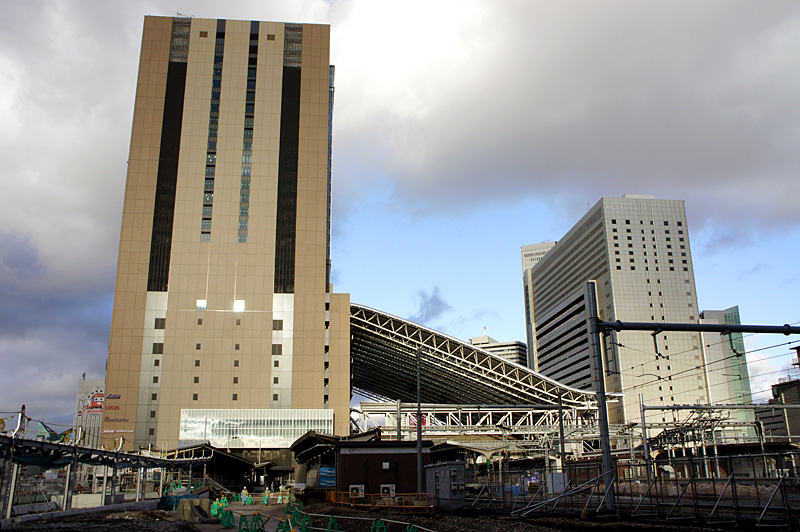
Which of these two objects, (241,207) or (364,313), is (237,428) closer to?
(364,313)

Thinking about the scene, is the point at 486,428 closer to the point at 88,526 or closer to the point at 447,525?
the point at 447,525

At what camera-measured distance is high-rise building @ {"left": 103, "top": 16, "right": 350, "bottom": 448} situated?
273 feet

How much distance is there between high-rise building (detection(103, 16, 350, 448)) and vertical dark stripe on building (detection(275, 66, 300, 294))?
18cm

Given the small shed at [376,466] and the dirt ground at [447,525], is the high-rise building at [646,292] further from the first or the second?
the dirt ground at [447,525]

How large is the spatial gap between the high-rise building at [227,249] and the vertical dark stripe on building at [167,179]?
0.18m

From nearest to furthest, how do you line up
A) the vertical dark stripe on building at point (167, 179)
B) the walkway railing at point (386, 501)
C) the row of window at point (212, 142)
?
the walkway railing at point (386, 501)
the vertical dark stripe on building at point (167, 179)
the row of window at point (212, 142)

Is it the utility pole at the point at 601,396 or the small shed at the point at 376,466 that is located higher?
the utility pole at the point at 601,396

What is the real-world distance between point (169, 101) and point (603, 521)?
8819 centimetres

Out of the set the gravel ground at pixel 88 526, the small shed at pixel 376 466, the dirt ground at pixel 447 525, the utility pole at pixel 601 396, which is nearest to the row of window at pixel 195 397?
the small shed at pixel 376 466

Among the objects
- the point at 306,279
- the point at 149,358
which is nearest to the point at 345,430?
the point at 306,279

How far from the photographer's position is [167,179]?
9088 cm

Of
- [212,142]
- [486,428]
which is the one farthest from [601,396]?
[212,142]

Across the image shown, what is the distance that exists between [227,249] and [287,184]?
12.8m

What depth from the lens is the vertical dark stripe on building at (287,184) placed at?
292ft
